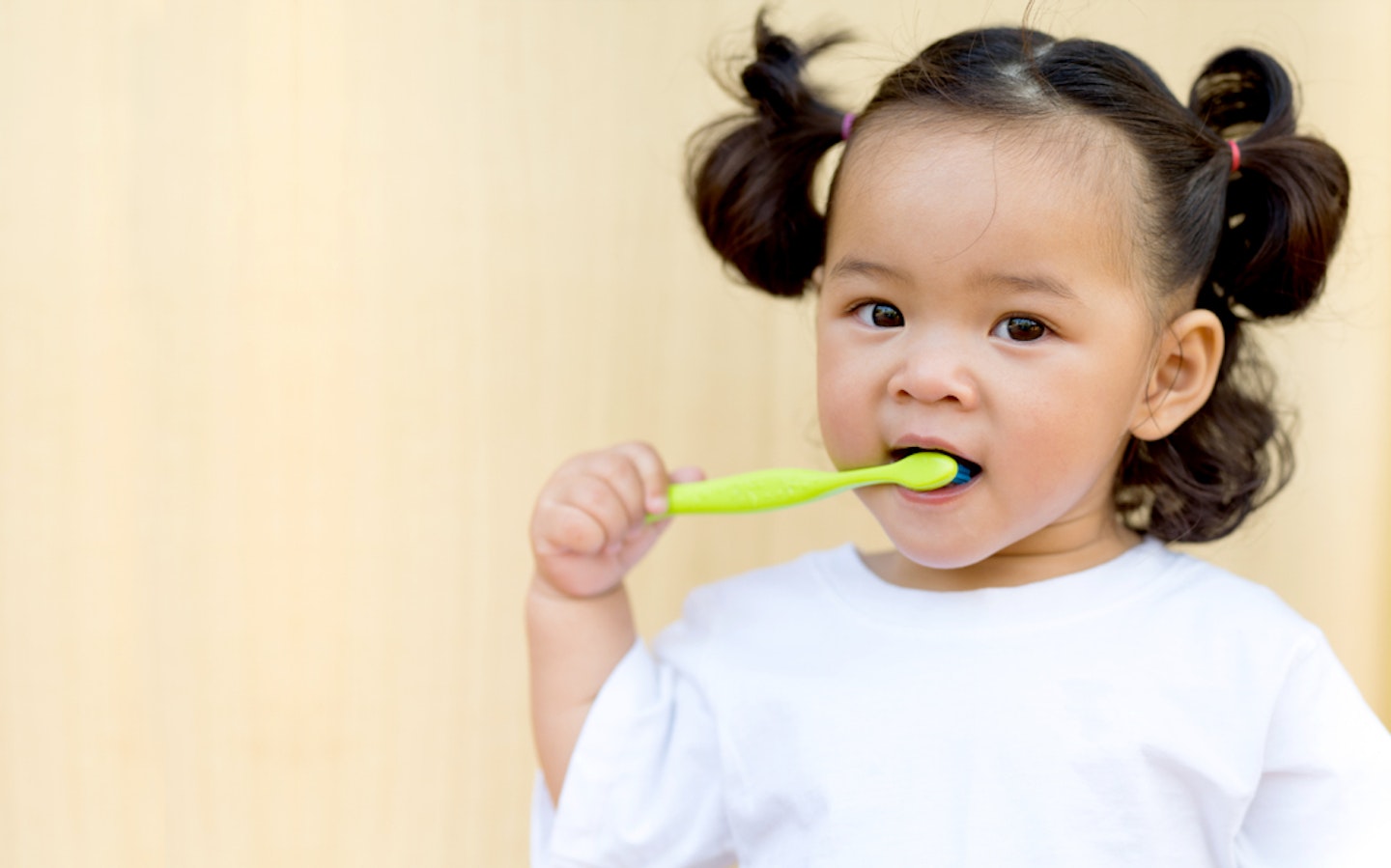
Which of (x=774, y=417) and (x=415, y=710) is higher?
(x=774, y=417)

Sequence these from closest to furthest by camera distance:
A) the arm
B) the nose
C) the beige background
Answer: the nose < the arm < the beige background

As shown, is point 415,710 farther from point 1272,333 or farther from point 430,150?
point 1272,333

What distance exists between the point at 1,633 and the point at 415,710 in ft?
0.93

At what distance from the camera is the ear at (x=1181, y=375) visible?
71 cm

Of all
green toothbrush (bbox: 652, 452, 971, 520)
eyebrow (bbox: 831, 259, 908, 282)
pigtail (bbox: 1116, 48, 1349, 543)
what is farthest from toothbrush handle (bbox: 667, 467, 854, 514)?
pigtail (bbox: 1116, 48, 1349, 543)

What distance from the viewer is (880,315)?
0.69 meters

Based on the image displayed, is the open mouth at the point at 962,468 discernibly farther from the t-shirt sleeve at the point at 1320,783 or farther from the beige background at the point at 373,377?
the beige background at the point at 373,377

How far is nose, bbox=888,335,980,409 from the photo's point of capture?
0.64 metres

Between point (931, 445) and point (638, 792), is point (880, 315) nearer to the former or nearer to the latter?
point (931, 445)

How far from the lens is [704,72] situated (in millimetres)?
1016

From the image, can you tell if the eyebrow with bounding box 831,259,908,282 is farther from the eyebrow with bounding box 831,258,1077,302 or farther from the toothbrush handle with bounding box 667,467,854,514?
the toothbrush handle with bounding box 667,467,854,514

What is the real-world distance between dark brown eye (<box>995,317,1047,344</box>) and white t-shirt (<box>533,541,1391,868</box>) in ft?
0.45

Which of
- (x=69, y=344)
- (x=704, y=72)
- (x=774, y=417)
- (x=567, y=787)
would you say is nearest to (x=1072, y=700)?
(x=567, y=787)

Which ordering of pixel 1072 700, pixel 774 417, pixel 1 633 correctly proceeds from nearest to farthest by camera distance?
pixel 1072 700 < pixel 1 633 < pixel 774 417
